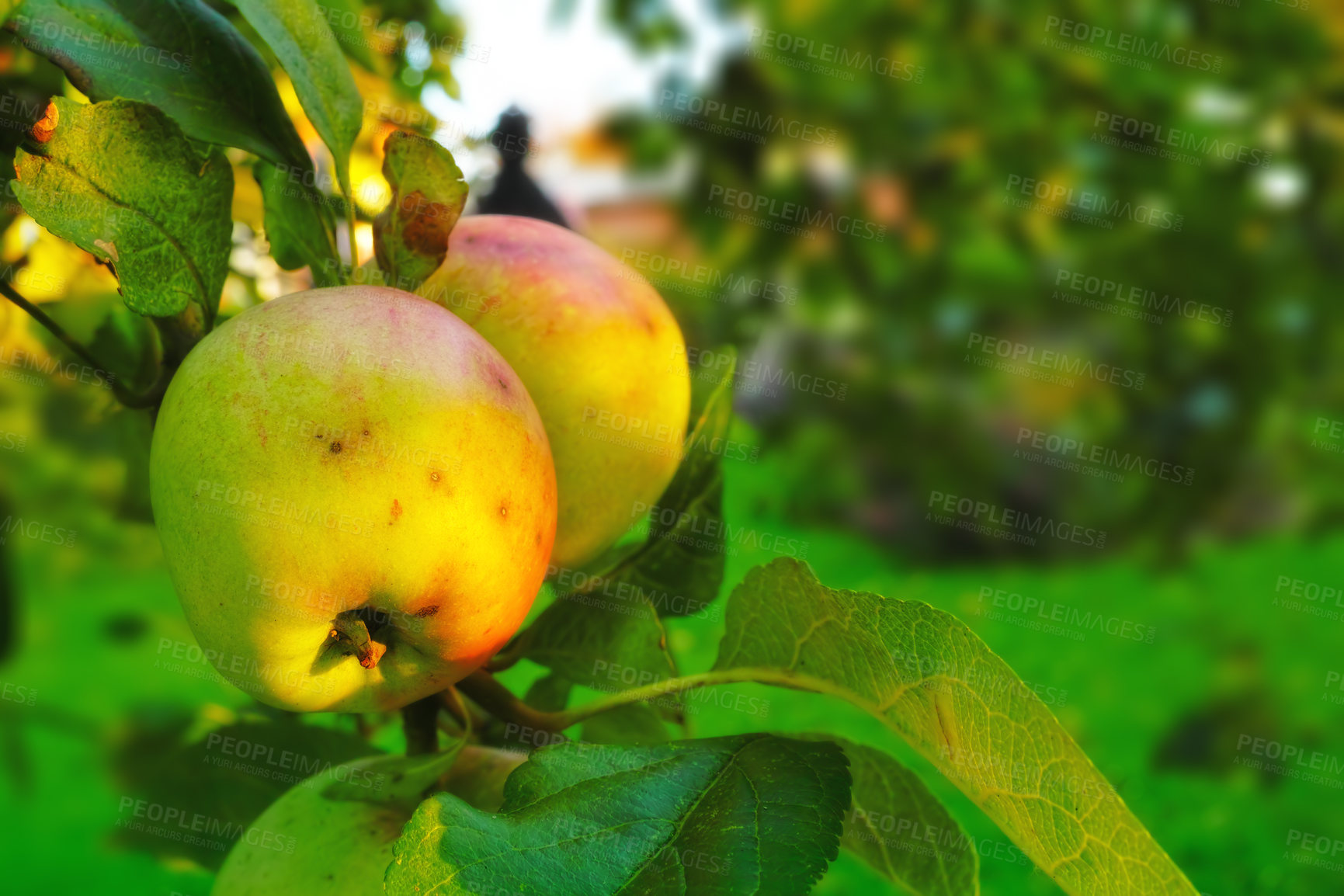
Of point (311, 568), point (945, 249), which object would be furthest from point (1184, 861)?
point (945, 249)

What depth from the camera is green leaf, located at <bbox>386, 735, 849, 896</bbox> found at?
0.35m

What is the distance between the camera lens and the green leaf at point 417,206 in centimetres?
44

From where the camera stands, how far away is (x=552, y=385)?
0.51m

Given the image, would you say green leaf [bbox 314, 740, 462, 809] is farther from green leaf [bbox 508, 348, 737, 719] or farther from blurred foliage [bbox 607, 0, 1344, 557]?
blurred foliage [bbox 607, 0, 1344, 557]

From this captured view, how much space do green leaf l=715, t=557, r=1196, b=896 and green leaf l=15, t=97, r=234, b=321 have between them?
28 centimetres

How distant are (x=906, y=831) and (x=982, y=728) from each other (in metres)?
Answer: 0.18

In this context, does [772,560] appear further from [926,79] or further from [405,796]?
[926,79]

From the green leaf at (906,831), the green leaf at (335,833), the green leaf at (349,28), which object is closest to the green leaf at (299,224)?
the green leaf at (349,28)

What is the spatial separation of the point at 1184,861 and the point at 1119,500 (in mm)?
2128

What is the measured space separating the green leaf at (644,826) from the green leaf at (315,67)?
0.28 m

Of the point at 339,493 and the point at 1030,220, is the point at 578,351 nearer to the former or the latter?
the point at 339,493

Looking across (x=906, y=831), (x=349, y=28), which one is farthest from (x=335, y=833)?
(x=349, y=28)

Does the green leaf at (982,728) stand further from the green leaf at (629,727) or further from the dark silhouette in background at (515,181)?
the dark silhouette in background at (515,181)

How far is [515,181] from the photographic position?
793 mm
